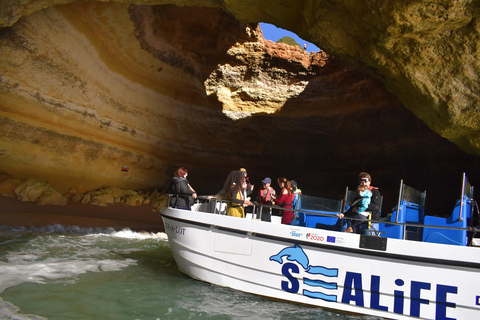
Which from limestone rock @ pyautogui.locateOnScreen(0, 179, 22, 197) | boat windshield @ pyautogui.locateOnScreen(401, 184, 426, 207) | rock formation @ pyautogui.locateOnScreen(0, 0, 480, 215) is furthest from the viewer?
limestone rock @ pyautogui.locateOnScreen(0, 179, 22, 197)

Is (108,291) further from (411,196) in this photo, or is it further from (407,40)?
(407,40)

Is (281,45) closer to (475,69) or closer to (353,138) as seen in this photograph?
(353,138)

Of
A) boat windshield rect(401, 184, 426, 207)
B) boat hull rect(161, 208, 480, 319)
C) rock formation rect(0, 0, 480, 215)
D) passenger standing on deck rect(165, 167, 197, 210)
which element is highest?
rock formation rect(0, 0, 480, 215)

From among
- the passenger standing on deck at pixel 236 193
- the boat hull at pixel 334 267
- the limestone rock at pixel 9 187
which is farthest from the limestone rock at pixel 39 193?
the passenger standing on deck at pixel 236 193

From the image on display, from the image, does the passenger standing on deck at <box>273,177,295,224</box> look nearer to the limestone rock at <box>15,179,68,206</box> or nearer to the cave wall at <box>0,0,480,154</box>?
the cave wall at <box>0,0,480,154</box>

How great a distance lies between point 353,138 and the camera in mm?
11141

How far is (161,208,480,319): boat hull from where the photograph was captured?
3.67 m

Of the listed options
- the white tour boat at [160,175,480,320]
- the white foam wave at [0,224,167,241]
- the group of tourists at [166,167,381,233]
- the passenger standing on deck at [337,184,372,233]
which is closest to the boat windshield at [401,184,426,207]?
the white tour boat at [160,175,480,320]

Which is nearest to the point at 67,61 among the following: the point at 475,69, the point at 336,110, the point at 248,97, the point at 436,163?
the point at 248,97

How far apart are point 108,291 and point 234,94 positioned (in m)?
7.87

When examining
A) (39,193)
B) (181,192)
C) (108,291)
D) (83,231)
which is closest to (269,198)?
(181,192)

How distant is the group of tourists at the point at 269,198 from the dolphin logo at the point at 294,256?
1.79 ft

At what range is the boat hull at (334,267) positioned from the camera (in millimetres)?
3674

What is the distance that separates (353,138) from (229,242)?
25.5 feet
